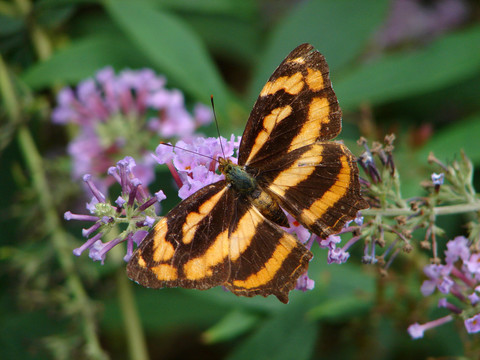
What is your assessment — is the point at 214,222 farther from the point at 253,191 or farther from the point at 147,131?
the point at 147,131

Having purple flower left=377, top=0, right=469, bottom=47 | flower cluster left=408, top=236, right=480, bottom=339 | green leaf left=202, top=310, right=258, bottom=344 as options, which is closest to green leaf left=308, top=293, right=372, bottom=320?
green leaf left=202, top=310, right=258, bottom=344

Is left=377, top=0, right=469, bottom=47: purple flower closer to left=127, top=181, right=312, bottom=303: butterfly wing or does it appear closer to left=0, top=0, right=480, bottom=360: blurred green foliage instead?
left=0, top=0, right=480, bottom=360: blurred green foliage

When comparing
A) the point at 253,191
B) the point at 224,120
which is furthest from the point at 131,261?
the point at 224,120

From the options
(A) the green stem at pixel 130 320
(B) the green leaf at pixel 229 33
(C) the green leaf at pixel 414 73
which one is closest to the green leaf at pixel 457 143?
(C) the green leaf at pixel 414 73

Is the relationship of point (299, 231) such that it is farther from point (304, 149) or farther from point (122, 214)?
point (122, 214)

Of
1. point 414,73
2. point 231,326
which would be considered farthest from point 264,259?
point 414,73
